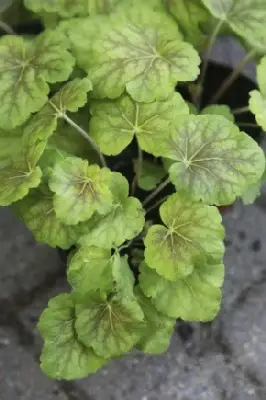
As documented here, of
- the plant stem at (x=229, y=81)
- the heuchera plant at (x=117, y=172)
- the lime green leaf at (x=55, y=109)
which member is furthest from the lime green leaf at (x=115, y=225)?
the plant stem at (x=229, y=81)

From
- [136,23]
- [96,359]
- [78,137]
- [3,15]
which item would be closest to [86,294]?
[96,359]

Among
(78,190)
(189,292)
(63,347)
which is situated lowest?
(63,347)

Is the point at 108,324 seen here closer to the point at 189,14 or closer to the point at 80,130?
the point at 80,130

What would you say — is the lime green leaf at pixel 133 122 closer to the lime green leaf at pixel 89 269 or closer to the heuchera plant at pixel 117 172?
the heuchera plant at pixel 117 172

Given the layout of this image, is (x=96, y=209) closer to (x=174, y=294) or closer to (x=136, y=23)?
(x=174, y=294)

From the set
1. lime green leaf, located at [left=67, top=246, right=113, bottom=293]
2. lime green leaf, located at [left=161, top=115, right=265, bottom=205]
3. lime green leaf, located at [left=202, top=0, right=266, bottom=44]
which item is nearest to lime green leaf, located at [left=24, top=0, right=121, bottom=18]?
lime green leaf, located at [left=202, top=0, right=266, bottom=44]

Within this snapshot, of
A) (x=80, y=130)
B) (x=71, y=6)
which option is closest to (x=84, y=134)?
(x=80, y=130)
